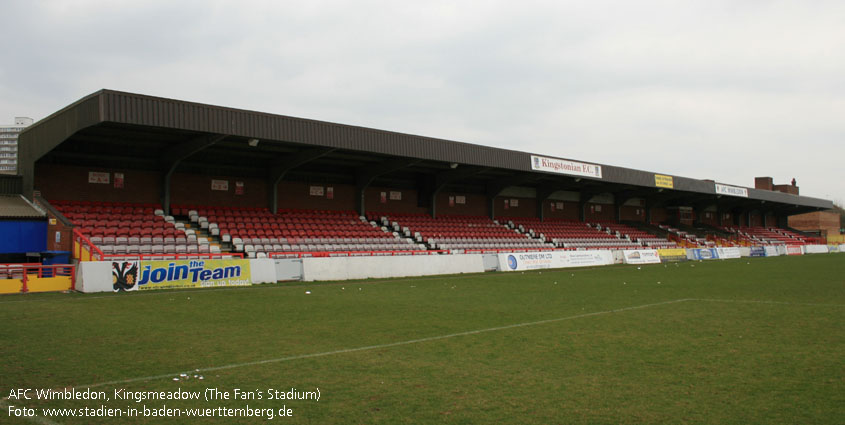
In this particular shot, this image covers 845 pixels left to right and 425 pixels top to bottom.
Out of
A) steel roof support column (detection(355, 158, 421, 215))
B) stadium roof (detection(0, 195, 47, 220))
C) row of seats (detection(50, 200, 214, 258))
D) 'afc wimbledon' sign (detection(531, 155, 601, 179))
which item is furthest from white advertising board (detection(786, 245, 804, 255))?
stadium roof (detection(0, 195, 47, 220))

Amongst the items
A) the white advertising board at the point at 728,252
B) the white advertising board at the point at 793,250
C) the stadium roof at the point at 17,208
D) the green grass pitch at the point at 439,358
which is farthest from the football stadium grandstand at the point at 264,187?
the white advertising board at the point at 793,250

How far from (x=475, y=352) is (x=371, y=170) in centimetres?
2571

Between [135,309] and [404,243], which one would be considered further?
[404,243]

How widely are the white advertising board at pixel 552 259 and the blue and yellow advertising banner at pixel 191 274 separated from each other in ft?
45.6

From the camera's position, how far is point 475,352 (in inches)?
333

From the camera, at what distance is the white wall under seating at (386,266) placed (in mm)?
22594

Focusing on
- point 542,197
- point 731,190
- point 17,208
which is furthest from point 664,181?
point 17,208

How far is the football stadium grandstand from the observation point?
2178 cm

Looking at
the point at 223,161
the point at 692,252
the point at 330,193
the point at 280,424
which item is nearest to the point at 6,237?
the point at 223,161

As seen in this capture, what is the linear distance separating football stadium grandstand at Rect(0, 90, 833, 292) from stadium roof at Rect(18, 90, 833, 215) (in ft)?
0.20

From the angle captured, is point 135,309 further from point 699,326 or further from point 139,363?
point 699,326

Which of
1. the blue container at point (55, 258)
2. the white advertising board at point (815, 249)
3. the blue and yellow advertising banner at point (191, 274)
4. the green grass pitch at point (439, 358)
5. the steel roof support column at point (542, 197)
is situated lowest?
the green grass pitch at point (439, 358)

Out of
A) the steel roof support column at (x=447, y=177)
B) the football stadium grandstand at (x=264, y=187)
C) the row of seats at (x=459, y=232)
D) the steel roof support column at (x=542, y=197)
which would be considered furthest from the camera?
the steel roof support column at (x=542, y=197)

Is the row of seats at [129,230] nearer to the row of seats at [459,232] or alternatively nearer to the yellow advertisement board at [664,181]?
the row of seats at [459,232]
